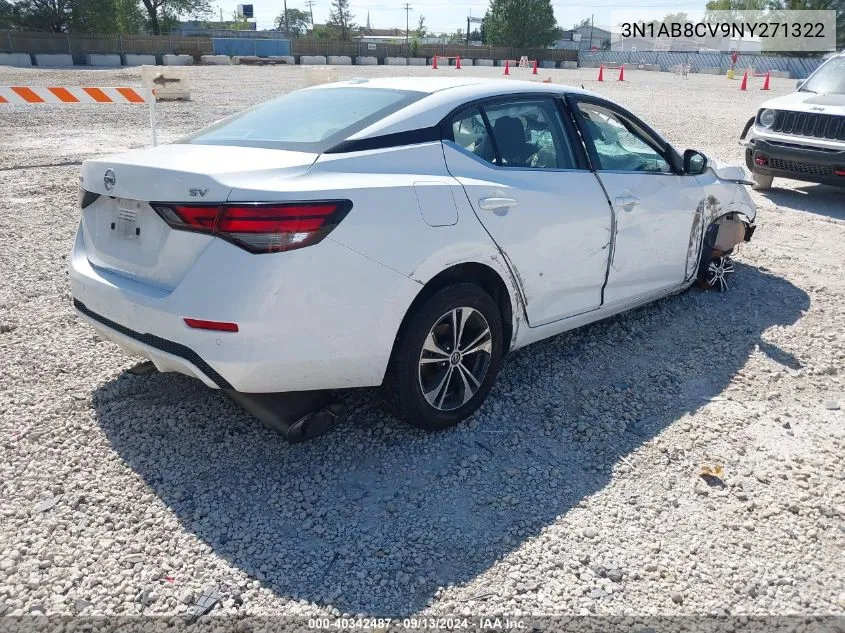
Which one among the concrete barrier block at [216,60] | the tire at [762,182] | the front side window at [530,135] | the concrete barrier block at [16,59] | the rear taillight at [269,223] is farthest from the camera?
the concrete barrier block at [216,60]

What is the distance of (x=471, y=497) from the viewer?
3082mm

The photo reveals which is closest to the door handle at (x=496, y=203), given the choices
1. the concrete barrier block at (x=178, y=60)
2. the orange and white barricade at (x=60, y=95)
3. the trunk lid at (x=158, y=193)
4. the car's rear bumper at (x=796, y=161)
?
the trunk lid at (x=158, y=193)

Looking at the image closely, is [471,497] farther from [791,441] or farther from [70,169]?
[70,169]

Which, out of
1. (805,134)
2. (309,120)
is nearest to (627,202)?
(309,120)

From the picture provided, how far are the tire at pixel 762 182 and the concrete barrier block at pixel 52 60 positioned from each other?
135 ft

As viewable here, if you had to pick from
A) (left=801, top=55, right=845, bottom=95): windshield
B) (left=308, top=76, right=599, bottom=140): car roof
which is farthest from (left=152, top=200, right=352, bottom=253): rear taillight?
(left=801, top=55, right=845, bottom=95): windshield

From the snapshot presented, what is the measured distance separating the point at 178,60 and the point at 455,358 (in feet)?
154

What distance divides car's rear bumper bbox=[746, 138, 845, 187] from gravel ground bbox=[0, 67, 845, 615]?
168 inches

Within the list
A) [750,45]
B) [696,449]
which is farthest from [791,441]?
[750,45]

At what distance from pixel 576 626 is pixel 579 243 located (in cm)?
217

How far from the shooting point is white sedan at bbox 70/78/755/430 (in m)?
2.79

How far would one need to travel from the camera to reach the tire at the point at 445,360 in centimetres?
321

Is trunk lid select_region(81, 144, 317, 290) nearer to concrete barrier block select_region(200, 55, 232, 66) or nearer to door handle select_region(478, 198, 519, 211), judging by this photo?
door handle select_region(478, 198, 519, 211)

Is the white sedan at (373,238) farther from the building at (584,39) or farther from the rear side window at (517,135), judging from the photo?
the building at (584,39)
